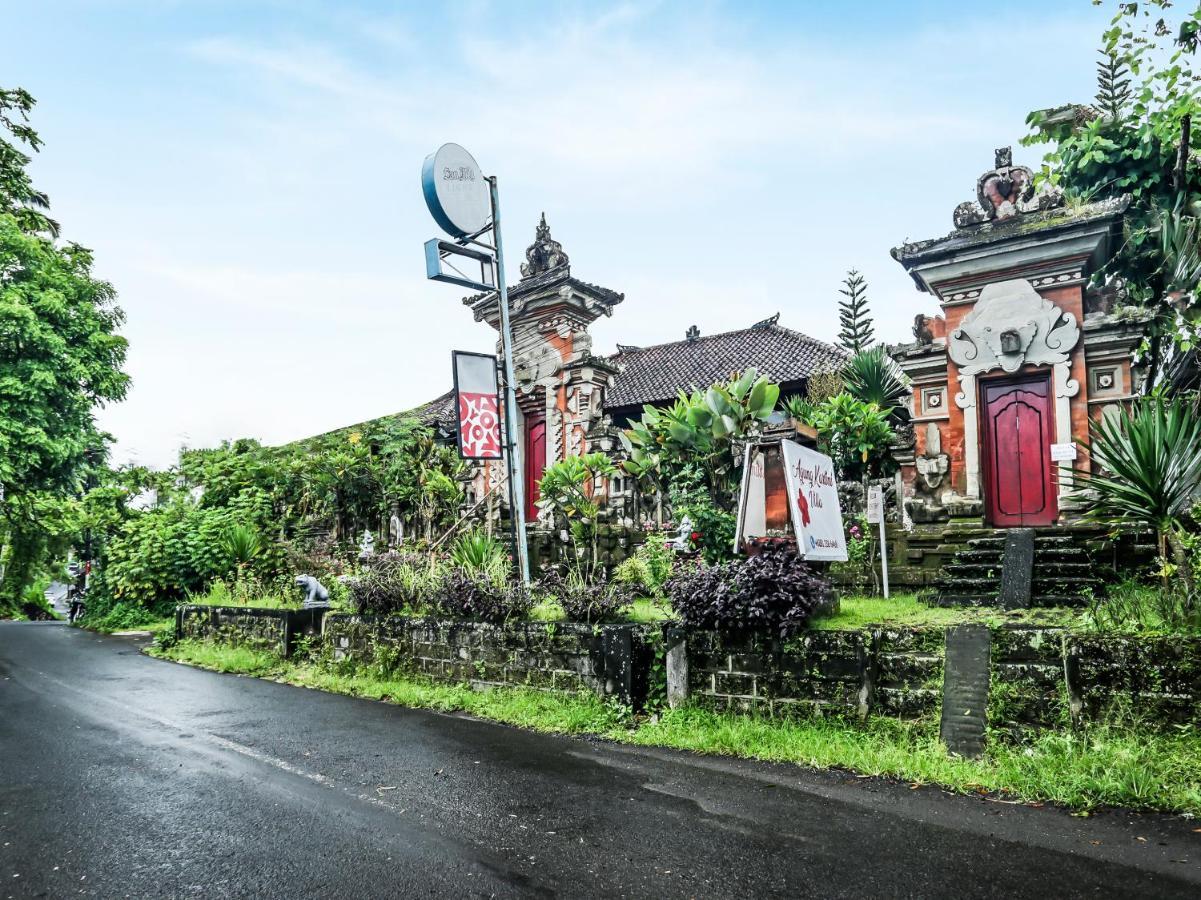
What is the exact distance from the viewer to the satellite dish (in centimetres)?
1002

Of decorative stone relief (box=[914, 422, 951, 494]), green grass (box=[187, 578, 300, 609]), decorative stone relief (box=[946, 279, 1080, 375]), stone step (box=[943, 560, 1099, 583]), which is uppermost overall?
decorative stone relief (box=[946, 279, 1080, 375])

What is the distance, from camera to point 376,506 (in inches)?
622

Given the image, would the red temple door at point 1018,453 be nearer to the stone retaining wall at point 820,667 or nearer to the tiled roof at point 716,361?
the stone retaining wall at point 820,667

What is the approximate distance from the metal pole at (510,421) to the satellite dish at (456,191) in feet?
0.53

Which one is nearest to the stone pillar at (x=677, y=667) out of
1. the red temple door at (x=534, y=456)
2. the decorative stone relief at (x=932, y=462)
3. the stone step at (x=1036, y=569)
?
the stone step at (x=1036, y=569)

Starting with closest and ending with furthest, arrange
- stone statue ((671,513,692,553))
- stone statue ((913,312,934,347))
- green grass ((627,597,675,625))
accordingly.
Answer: green grass ((627,597,675,625)) < stone statue ((671,513,692,553)) < stone statue ((913,312,934,347))

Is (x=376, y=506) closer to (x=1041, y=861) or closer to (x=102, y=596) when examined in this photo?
(x=102, y=596)

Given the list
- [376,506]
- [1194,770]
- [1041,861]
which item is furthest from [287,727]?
[376,506]

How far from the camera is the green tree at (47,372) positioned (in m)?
18.0

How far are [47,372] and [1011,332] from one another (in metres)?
20.1

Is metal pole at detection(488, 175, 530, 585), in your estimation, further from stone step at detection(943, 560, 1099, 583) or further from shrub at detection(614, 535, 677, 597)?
stone step at detection(943, 560, 1099, 583)

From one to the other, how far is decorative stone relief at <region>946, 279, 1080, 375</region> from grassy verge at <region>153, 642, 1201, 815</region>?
23.4 feet

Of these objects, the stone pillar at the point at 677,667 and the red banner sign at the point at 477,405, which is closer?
the stone pillar at the point at 677,667

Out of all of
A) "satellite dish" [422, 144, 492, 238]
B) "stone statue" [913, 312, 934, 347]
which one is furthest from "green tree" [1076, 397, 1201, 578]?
"satellite dish" [422, 144, 492, 238]
